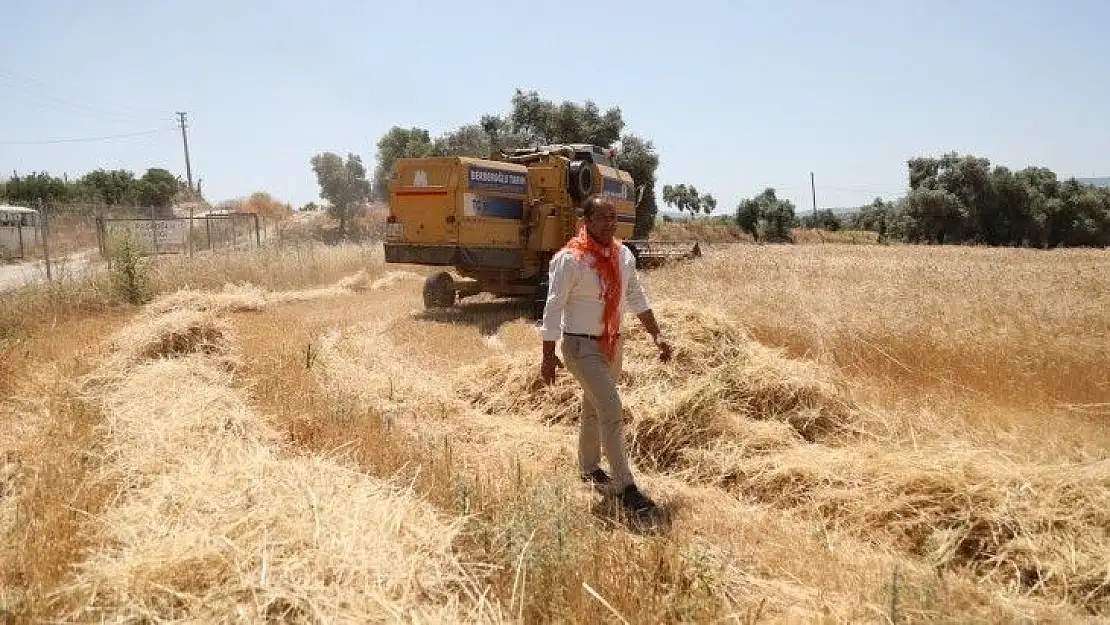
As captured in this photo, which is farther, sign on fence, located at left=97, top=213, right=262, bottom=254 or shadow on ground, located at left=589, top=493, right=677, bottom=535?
sign on fence, located at left=97, top=213, right=262, bottom=254

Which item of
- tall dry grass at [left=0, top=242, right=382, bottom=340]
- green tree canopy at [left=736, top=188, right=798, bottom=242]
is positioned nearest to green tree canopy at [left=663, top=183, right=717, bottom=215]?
green tree canopy at [left=736, top=188, right=798, bottom=242]

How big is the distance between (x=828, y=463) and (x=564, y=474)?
187 centimetres

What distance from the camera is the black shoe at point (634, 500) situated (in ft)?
14.7

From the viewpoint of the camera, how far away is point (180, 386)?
6.16 meters

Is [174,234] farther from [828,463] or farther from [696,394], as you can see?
[828,463]

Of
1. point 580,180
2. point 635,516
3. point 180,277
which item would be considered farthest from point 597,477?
point 180,277

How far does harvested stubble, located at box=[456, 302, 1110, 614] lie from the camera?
3.71m

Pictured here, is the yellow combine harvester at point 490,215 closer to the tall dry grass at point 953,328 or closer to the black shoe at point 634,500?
the tall dry grass at point 953,328

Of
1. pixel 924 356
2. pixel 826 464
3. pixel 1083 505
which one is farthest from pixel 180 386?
pixel 924 356

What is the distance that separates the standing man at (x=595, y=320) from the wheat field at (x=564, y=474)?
0.35 meters

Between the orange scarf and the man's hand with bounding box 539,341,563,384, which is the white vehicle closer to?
the man's hand with bounding box 539,341,563,384

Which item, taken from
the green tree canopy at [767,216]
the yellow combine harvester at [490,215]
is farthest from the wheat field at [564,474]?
the green tree canopy at [767,216]

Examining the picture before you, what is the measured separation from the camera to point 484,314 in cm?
1249

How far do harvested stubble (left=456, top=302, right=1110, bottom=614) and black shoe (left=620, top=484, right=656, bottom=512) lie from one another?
81cm
